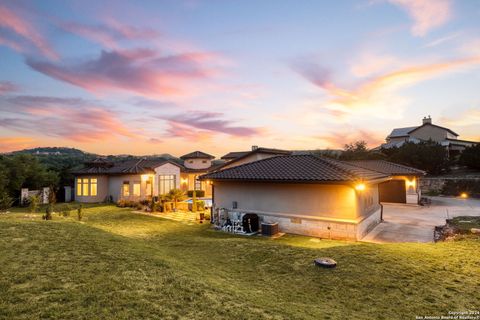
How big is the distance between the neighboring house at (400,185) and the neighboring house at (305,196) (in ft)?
37.5

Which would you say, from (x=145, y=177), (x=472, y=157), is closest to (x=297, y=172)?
(x=145, y=177)

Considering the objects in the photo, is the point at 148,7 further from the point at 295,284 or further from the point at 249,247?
the point at 295,284

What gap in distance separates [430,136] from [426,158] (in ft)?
70.0

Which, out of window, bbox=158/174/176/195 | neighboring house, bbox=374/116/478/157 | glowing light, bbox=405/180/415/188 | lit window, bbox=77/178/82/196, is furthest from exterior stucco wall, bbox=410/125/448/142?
lit window, bbox=77/178/82/196

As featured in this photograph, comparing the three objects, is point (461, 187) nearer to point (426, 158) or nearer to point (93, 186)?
point (426, 158)

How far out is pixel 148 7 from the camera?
48.0 ft

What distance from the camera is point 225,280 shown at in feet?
21.1

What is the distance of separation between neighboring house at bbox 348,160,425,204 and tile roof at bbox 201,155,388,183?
Result: 11.6 m

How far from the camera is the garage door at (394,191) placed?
2605cm

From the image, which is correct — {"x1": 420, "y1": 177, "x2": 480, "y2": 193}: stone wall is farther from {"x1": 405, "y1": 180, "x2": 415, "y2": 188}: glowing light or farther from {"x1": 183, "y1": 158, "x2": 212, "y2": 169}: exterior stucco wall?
{"x1": 183, "y1": 158, "x2": 212, "y2": 169}: exterior stucco wall

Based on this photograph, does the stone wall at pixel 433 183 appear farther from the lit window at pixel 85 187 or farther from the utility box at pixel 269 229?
the lit window at pixel 85 187

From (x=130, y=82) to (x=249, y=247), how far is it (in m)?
17.6

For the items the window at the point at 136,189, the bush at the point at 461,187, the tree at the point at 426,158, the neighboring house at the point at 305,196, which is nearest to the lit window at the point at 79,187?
the window at the point at 136,189

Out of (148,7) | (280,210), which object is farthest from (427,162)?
(148,7)
